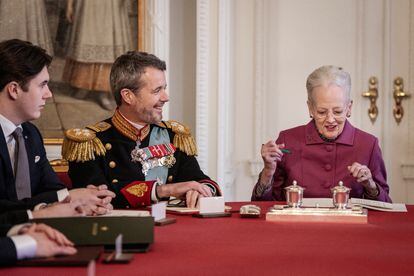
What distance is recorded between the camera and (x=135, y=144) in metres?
3.78

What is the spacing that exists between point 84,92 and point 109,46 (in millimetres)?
372

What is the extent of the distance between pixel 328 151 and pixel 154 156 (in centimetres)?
82

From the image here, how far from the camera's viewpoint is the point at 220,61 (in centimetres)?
580

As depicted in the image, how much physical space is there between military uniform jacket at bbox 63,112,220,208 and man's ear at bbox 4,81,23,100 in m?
0.44

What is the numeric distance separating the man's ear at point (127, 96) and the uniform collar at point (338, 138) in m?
0.86

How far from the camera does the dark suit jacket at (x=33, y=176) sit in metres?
2.98

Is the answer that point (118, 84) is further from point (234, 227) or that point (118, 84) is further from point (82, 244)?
point (82, 244)

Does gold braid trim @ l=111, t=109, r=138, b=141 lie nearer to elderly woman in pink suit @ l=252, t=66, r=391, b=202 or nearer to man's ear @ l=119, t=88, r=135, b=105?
man's ear @ l=119, t=88, r=135, b=105

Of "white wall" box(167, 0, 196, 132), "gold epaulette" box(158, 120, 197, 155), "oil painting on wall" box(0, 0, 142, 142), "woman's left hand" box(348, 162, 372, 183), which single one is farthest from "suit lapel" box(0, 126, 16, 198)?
"white wall" box(167, 0, 196, 132)

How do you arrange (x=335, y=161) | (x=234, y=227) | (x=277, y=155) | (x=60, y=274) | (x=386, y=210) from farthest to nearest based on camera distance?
(x=335, y=161)
(x=277, y=155)
(x=386, y=210)
(x=234, y=227)
(x=60, y=274)

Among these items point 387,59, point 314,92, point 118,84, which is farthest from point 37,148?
point 387,59

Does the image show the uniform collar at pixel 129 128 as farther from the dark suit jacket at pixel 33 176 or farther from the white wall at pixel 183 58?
the white wall at pixel 183 58

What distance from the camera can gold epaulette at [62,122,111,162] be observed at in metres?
3.55

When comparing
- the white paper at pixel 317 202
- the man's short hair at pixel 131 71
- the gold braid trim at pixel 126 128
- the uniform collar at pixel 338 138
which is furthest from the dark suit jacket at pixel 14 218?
the uniform collar at pixel 338 138
